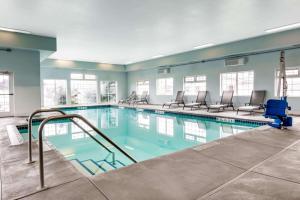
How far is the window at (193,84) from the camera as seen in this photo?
9.78 m

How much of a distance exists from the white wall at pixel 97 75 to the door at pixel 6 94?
4337 millimetres

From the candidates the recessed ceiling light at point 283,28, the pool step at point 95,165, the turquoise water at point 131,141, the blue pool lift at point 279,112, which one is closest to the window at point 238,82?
the recessed ceiling light at point 283,28

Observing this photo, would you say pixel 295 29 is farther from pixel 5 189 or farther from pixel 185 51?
pixel 5 189

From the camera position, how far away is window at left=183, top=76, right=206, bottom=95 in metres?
9.78

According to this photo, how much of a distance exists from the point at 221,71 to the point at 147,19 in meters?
5.22

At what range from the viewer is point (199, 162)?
2.36 metres

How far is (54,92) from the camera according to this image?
1163cm

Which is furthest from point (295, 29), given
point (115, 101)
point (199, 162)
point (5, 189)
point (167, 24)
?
point (115, 101)

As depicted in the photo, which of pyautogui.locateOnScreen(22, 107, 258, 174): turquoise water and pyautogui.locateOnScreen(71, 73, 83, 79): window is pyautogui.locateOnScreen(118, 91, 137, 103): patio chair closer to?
pyautogui.locateOnScreen(71, 73, 83, 79): window

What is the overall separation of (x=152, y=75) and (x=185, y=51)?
3731 millimetres

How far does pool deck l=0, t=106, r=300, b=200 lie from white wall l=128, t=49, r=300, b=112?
5.25 metres

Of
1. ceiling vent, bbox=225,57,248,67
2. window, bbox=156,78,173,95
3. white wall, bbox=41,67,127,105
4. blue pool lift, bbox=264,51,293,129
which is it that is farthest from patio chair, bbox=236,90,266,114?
white wall, bbox=41,67,127,105

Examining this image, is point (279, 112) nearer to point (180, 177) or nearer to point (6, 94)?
point (180, 177)

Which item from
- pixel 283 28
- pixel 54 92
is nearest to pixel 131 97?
pixel 54 92
